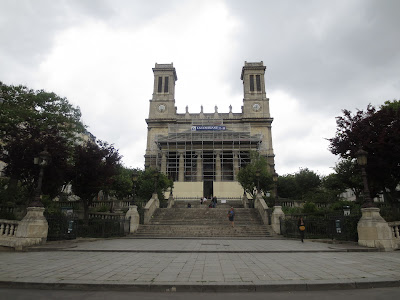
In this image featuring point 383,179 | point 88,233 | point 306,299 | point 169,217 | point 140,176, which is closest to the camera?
point 306,299

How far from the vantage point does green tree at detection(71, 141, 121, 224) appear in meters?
17.4

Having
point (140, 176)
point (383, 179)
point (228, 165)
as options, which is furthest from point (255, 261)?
point (228, 165)

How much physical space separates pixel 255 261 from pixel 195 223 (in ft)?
45.5

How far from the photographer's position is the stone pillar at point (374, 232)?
36.5ft

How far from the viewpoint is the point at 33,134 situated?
16.2 meters

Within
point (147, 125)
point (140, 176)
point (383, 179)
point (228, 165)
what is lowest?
point (383, 179)

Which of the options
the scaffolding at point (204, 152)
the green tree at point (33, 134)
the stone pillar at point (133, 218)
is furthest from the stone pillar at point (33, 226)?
the scaffolding at point (204, 152)

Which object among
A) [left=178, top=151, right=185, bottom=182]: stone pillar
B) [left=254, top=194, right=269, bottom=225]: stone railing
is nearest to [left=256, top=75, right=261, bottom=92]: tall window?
[left=178, top=151, right=185, bottom=182]: stone pillar

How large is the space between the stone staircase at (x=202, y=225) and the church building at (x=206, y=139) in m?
16.0

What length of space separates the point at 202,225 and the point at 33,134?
13431 mm

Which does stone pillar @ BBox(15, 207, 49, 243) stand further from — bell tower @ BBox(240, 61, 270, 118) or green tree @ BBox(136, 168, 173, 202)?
bell tower @ BBox(240, 61, 270, 118)

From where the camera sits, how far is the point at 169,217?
23516 millimetres

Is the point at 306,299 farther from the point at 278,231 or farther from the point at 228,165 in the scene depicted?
the point at 228,165

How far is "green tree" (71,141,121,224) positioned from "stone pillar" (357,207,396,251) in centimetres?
1488
